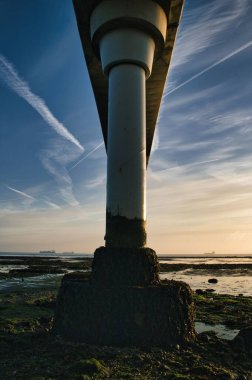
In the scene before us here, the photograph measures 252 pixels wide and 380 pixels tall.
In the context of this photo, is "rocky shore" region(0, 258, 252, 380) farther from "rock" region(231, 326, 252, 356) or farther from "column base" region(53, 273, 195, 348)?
"column base" region(53, 273, 195, 348)

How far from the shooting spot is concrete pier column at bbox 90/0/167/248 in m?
7.90

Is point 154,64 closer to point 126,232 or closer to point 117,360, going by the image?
point 126,232

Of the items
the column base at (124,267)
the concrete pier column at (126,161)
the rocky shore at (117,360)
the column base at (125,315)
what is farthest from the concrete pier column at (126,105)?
the rocky shore at (117,360)

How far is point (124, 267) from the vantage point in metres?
7.16

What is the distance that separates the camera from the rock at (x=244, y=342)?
6.87 m

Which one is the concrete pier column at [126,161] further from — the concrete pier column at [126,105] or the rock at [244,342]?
the rock at [244,342]

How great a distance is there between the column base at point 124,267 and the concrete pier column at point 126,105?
0.45m

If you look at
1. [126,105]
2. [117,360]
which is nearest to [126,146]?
[126,105]

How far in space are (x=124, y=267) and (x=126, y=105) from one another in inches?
151

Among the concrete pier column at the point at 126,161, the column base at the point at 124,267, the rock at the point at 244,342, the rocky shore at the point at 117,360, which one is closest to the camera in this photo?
the rocky shore at the point at 117,360

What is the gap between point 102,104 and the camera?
14.6m

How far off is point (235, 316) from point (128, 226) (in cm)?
658

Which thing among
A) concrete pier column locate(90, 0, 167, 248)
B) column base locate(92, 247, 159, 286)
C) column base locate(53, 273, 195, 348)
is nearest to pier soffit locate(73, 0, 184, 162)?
concrete pier column locate(90, 0, 167, 248)

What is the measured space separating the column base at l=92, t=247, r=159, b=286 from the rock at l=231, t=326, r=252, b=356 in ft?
6.70
